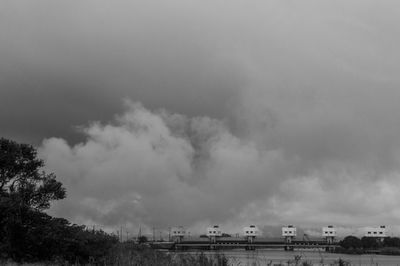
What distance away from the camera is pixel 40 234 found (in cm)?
3766

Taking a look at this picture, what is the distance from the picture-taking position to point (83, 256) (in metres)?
36.8

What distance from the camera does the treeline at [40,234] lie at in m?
36.5

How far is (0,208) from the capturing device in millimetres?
38125

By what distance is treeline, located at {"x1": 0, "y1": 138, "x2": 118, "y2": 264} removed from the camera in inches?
1438

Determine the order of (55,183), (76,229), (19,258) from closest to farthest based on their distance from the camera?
1. (19,258)
2. (76,229)
3. (55,183)

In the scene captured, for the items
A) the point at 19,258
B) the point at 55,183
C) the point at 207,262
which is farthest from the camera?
the point at 55,183

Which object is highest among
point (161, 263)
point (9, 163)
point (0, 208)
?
point (9, 163)

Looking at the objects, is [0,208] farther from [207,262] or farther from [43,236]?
[207,262]

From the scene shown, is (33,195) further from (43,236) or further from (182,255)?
(182,255)

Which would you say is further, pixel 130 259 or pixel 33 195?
pixel 33 195

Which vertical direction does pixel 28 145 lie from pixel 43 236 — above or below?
above

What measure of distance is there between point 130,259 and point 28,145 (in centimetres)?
2293

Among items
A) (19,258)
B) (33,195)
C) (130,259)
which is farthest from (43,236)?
(130,259)

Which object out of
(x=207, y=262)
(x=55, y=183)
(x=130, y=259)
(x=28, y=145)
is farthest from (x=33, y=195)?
(x=207, y=262)
